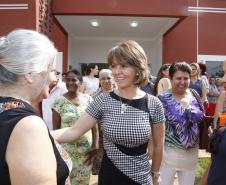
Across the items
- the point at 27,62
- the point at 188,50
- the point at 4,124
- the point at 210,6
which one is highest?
the point at 210,6

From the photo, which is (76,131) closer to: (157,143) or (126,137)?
(126,137)

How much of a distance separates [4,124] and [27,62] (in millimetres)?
260

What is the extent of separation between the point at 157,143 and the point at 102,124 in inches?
17.8

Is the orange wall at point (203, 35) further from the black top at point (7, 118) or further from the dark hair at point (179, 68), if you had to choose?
the black top at point (7, 118)

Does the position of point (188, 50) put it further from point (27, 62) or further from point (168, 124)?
point (27, 62)

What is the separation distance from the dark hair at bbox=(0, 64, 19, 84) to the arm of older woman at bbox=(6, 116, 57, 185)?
0.19m

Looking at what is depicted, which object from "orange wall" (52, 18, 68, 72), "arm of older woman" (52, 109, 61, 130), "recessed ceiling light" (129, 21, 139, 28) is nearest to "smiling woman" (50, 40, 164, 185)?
"arm of older woman" (52, 109, 61, 130)

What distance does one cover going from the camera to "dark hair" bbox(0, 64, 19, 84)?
1.62 m

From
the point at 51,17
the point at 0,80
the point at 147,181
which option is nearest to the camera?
the point at 0,80

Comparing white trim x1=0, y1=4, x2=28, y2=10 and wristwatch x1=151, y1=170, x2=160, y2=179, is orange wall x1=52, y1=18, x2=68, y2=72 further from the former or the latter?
wristwatch x1=151, y1=170, x2=160, y2=179

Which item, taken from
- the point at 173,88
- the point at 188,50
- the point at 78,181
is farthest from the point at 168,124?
the point at 188,50

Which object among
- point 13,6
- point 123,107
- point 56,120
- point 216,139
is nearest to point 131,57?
point 123,107

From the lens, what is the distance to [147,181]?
9.69 ft

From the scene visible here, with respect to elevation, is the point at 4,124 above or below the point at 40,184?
above
